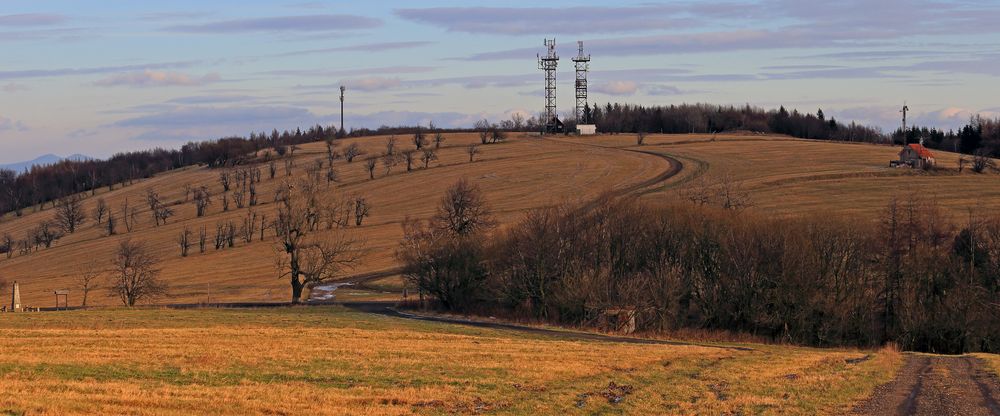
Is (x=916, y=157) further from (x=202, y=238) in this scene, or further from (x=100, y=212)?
(x=100, y=212)

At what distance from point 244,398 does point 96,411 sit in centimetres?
342

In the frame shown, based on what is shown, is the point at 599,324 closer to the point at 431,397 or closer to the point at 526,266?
the point at 526,266

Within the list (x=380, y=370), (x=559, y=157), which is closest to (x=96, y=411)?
(x=380, y=370)

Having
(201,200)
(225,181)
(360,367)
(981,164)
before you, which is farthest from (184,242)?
(981,164)

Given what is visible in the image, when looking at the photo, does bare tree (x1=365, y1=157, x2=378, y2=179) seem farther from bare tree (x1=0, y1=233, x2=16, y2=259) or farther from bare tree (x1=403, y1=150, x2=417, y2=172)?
bare tree (x1=0, y1=233, x2=16, y2=259)

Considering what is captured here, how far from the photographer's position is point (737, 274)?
7050cm

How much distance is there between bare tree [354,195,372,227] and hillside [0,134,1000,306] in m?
1.29

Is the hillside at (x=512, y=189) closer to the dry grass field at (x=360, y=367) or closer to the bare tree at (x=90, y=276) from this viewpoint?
the bare tree at (x=90, y=276)

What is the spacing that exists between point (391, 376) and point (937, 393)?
49.9ft

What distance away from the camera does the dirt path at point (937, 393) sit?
78.4 feet

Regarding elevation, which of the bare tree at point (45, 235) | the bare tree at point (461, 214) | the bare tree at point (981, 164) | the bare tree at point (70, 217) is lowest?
the bare tree at point (45, 235)

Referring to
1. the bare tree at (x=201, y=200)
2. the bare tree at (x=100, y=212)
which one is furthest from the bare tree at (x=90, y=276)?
the bare tree at (x=100, y=212)

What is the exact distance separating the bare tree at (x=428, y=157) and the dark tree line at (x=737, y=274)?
96.6m

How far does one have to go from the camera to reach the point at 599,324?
63219 millimetres
